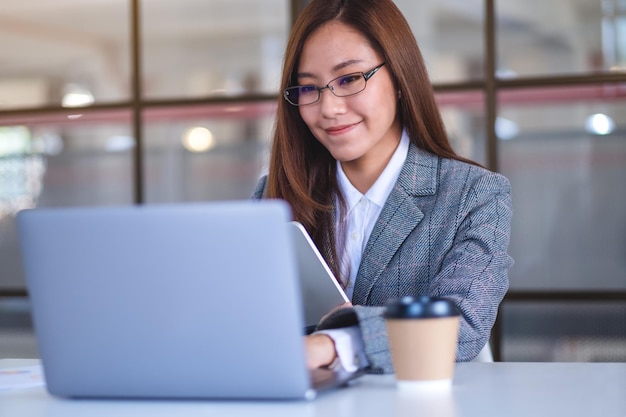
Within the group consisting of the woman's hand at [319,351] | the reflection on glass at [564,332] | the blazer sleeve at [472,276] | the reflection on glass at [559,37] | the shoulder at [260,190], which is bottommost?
the reflection on glass at [564,332]

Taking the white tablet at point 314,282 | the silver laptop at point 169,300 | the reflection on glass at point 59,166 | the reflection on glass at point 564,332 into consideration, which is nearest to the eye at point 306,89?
the white tablet at point 314,282

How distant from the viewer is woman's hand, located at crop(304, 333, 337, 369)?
1.30m

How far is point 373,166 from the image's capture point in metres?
2.14

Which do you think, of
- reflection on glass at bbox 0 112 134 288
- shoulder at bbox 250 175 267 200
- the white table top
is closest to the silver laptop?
the white table top

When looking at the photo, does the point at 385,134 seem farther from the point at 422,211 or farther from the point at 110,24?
the point at 110,24

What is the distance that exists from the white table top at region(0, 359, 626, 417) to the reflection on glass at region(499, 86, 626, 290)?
2.04m

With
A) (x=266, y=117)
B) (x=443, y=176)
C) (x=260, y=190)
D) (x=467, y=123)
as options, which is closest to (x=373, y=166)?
(x=443, y=176)

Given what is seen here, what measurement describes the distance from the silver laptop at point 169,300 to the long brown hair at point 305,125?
2.93 ft

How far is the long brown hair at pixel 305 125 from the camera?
80.0 inches

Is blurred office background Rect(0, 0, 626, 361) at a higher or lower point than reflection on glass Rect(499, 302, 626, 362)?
higher

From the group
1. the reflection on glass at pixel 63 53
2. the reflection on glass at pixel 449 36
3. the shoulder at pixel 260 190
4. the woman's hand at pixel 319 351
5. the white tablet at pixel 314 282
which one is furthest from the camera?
the reflection on glass at pixel 63 53

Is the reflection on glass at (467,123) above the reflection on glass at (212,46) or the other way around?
the other way around

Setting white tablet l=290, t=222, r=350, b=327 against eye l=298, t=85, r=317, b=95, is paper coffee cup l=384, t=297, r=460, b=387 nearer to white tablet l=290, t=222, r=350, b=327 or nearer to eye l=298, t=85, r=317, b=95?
white tablet l=290, t=222, r=350, b=327

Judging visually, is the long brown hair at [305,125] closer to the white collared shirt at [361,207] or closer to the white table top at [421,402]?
the white collared shirt at [361,207]
